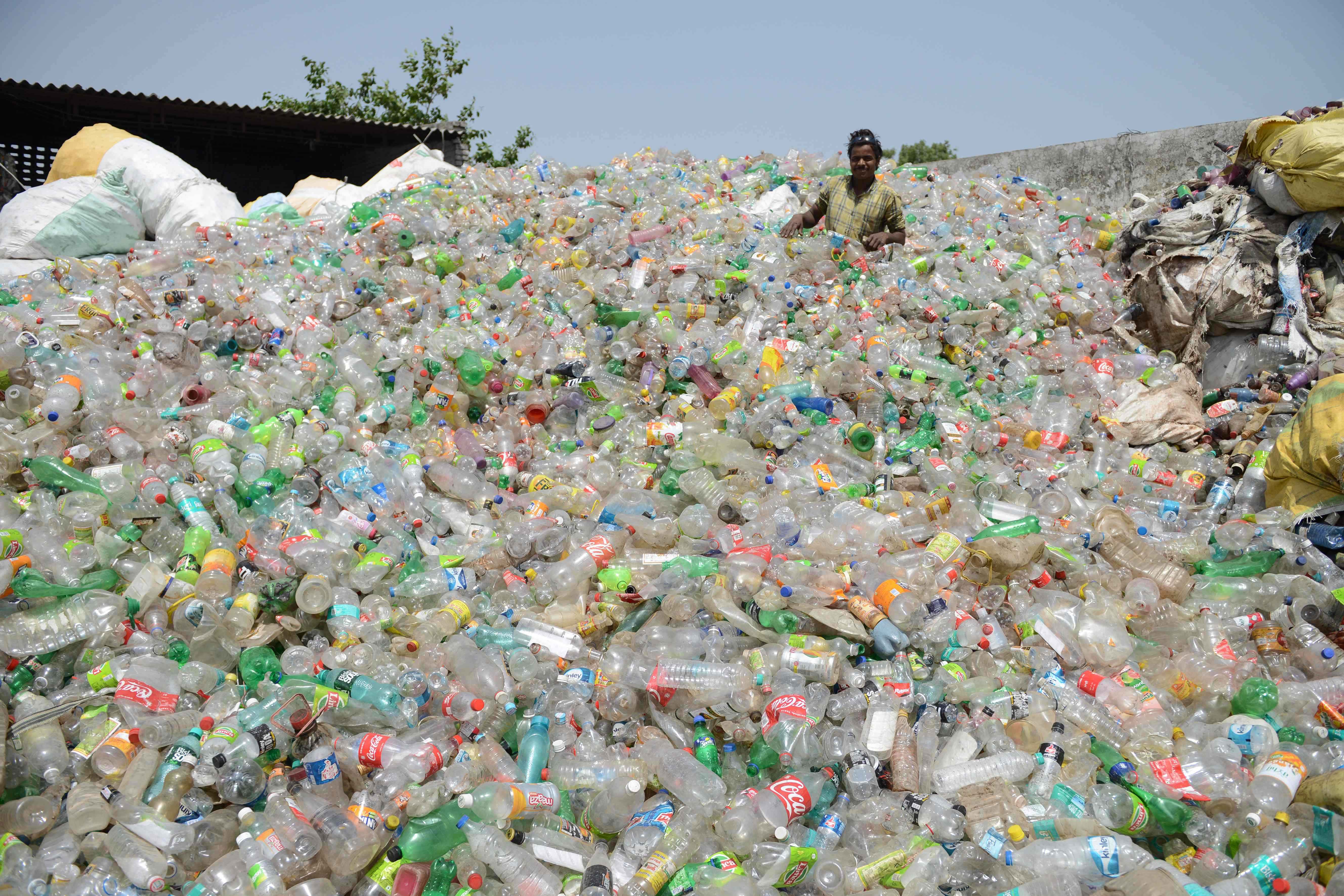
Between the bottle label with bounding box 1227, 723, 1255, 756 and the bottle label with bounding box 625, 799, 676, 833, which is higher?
the bottle label with bounding box 1227, 723, 1255, 756

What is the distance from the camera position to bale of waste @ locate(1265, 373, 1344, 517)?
2.97 m

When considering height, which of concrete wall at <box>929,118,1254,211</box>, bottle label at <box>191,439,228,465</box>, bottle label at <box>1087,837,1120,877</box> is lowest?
bottle label at <box>1087,837,1120,877</box>

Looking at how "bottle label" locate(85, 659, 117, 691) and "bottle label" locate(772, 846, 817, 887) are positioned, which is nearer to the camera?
"bottle label" locate(772, 846, 817, 887)

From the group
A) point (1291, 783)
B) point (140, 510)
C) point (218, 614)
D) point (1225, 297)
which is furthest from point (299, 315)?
point (1225, 297)

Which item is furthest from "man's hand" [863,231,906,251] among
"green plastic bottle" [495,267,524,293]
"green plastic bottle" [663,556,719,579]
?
"green plastic bottle" [663,556,719,579]

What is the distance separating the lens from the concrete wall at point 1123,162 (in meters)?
6.39

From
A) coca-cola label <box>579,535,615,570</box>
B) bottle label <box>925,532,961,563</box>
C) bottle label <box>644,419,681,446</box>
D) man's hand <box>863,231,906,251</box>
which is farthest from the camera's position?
man's hand <box>863,231,906,251</box>

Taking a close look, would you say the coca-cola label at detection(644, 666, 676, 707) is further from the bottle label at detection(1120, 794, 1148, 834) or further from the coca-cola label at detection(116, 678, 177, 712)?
the coca-cola label at detection(116, 678, 177, 712)

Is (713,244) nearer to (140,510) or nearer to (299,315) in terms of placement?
(299,315)

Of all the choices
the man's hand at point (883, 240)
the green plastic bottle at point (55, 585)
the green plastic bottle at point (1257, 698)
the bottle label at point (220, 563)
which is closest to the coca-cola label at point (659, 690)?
the bottle label at point (220, 563)

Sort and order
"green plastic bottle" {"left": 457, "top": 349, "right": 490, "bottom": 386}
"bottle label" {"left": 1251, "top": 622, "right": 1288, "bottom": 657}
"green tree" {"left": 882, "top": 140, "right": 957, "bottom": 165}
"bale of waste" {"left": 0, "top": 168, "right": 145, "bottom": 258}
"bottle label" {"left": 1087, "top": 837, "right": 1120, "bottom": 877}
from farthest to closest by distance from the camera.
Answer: "green tree" {"left": 882, "top": 140, "right": 957, "bottom": 165} < "bale of waste" {"left": 0, "top": 168, "right": 145, "bottom": 258} < "green plastic bottle" {"left": 457, "top": 349, "right": 490, "bottom": 386} < "bottle label" {"left": 1251, "top": 622, "right": 1288, "bottom": 657} < "bottle label" {"left": 1087, "top": 837, "right": 1120, "bottom": 877}

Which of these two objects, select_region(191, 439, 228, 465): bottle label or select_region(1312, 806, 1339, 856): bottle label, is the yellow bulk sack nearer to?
select_region(191, 439, 228, 465): bottle label

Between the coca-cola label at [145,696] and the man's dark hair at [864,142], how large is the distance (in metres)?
4.96

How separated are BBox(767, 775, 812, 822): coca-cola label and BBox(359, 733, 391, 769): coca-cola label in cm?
111
